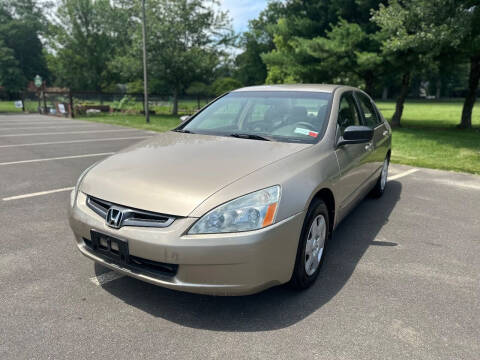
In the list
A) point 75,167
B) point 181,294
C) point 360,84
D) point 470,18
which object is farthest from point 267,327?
point 360,84

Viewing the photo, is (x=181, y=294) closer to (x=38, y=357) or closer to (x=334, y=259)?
(x=38, y=357)

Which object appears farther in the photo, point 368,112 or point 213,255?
point 368,112

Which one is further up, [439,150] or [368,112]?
[368,112]

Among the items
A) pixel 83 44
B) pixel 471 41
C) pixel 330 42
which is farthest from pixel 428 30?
pixel 83 44

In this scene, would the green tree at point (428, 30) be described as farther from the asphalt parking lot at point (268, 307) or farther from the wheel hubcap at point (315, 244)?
the wheel hubcap at point (315, 244)

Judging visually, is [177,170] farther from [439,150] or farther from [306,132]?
[439,150]

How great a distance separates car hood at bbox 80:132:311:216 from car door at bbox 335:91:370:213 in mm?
524

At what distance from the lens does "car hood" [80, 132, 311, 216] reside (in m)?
2.35

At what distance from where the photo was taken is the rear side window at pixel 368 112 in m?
4.60

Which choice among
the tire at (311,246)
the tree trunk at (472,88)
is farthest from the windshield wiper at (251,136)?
the tree trunk at (472,88)

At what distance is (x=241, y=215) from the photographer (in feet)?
7.47

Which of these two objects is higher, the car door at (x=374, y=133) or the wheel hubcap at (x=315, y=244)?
the car door at (x=374, y=133)

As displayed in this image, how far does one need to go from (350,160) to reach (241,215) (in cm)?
174

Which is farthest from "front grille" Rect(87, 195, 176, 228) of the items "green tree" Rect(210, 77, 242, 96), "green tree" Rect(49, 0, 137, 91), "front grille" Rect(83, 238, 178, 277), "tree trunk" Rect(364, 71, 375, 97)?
"green tree" Rect(49, 0, 137, 91)
